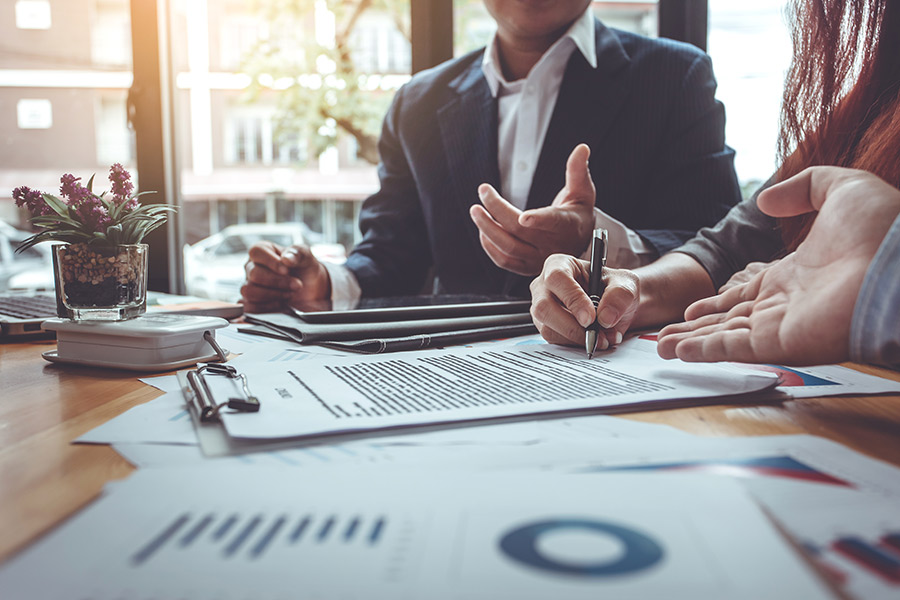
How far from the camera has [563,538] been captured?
297 millimetres

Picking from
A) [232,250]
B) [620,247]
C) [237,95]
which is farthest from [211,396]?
[237,95]

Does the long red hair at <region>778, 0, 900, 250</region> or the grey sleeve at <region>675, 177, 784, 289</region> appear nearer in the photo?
the long red hair at <region>778, 0, 900, 250</region>

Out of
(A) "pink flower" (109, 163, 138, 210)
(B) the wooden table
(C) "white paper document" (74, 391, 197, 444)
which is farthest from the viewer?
(A) "pink flower" (109, 163, 138, 210)

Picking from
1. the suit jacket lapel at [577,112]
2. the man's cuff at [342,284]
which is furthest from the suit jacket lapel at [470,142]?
the man's cuff at [342,284]

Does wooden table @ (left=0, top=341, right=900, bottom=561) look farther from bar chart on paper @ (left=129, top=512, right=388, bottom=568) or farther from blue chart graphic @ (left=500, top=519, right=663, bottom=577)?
blue chart graphic @ (left=500, top=519, right=663, bottom=577)

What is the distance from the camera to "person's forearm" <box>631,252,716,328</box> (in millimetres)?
946

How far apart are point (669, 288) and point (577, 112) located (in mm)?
682

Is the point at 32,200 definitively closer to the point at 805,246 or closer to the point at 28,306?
the point at 28,306

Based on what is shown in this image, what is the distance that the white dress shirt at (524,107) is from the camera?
4.96 feet

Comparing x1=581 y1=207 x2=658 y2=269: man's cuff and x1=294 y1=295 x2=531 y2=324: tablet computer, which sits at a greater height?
x1=581 y1=207 x2=658 y2=269: man's cuff

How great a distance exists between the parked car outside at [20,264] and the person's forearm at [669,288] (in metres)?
1.96

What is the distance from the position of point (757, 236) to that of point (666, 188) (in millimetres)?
411

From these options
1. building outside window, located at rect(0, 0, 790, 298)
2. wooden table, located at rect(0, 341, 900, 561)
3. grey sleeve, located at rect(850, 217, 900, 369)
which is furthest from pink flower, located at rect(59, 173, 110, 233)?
building outside window, located at rect(0, 0, 790, 298)

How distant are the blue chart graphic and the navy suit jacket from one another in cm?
100
